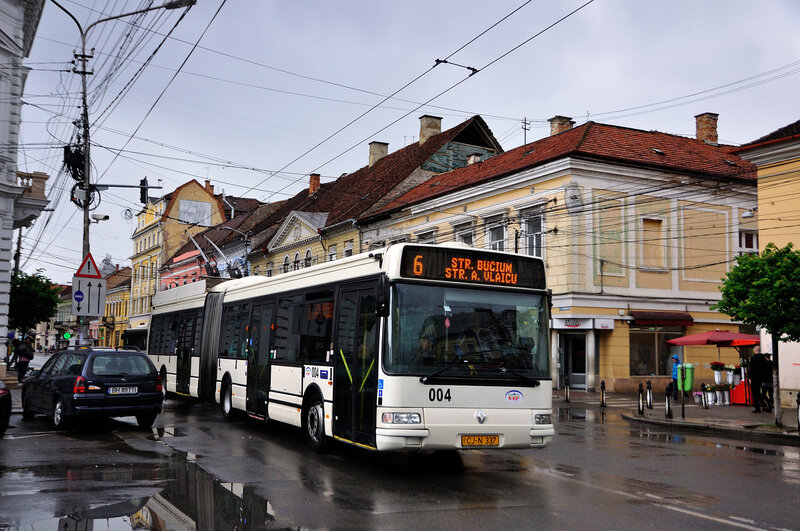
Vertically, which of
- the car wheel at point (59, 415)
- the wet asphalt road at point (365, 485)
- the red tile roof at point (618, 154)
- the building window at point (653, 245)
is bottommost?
the wet asphalt road at point (365, 485)

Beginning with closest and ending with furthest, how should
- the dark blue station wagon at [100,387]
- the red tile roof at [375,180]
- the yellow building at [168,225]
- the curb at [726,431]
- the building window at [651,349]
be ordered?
the dark blue station wagon at [100,387] < the curb at [726,431] < the building window at [651,349] < the red tile roof at [375,180] < the yellow building at [168,225]

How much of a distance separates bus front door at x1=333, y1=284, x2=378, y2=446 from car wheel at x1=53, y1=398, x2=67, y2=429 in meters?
6.23

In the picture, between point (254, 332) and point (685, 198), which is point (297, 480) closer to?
point (254, 332)

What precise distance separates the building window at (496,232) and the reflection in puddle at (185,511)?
25349 mm

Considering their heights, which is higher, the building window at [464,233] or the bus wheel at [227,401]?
the building window at [464,233]

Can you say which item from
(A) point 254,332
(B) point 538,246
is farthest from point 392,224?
(A) point 254,332

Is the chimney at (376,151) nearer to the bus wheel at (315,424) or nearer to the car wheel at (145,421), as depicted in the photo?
the car wheel at (145,421)

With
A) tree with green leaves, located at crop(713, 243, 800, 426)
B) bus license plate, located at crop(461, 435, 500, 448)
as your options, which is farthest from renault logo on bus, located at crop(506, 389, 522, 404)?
tree with green leaves, located at crop(713, 243, 800, 426)

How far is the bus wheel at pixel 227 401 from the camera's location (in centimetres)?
1647

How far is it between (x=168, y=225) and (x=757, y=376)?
65.8 metres

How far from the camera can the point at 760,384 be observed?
2173cm

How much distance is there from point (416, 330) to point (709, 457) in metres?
6.54

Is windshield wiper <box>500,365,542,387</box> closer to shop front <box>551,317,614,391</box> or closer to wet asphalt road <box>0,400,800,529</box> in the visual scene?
wet asphalt road <box>0,400,800,529</box>

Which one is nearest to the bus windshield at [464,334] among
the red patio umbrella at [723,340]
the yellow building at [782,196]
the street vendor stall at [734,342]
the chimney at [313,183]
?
the yellow building at [782,196]
